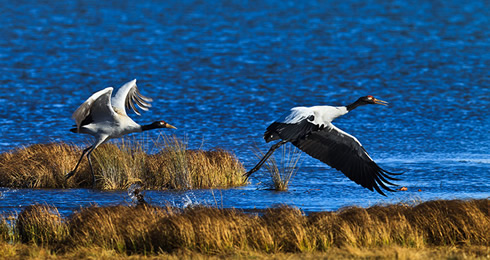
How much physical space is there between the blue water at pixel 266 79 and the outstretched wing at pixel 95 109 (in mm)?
722

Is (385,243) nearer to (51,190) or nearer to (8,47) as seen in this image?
(51,190)

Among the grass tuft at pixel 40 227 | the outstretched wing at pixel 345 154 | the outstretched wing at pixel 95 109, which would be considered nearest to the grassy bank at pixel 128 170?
the outstretched wing at pixel 95 109

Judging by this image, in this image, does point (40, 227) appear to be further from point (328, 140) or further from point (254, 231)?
point (328, 140)

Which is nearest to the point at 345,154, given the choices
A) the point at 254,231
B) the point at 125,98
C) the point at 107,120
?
the point at 254,231

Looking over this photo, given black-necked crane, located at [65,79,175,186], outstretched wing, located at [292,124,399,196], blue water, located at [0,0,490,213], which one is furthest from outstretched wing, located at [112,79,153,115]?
outstretched wing, located at [292,124,399,196]

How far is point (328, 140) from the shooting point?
11562 millimetres

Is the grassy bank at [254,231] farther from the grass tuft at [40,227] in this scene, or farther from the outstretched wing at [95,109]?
the outstretched wing at [95,109]

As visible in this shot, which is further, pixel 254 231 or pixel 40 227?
pixel 40 227

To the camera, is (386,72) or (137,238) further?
(386,72)

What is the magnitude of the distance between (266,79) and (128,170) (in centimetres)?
1707

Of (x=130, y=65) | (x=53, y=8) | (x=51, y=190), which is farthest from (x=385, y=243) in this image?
(x=53, y=8)

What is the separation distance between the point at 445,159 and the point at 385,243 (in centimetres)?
804

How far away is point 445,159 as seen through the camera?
16609 mm

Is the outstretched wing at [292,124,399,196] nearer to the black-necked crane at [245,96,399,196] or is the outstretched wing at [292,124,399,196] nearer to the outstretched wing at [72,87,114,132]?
the black-necked crane at [245,96,399,196]
